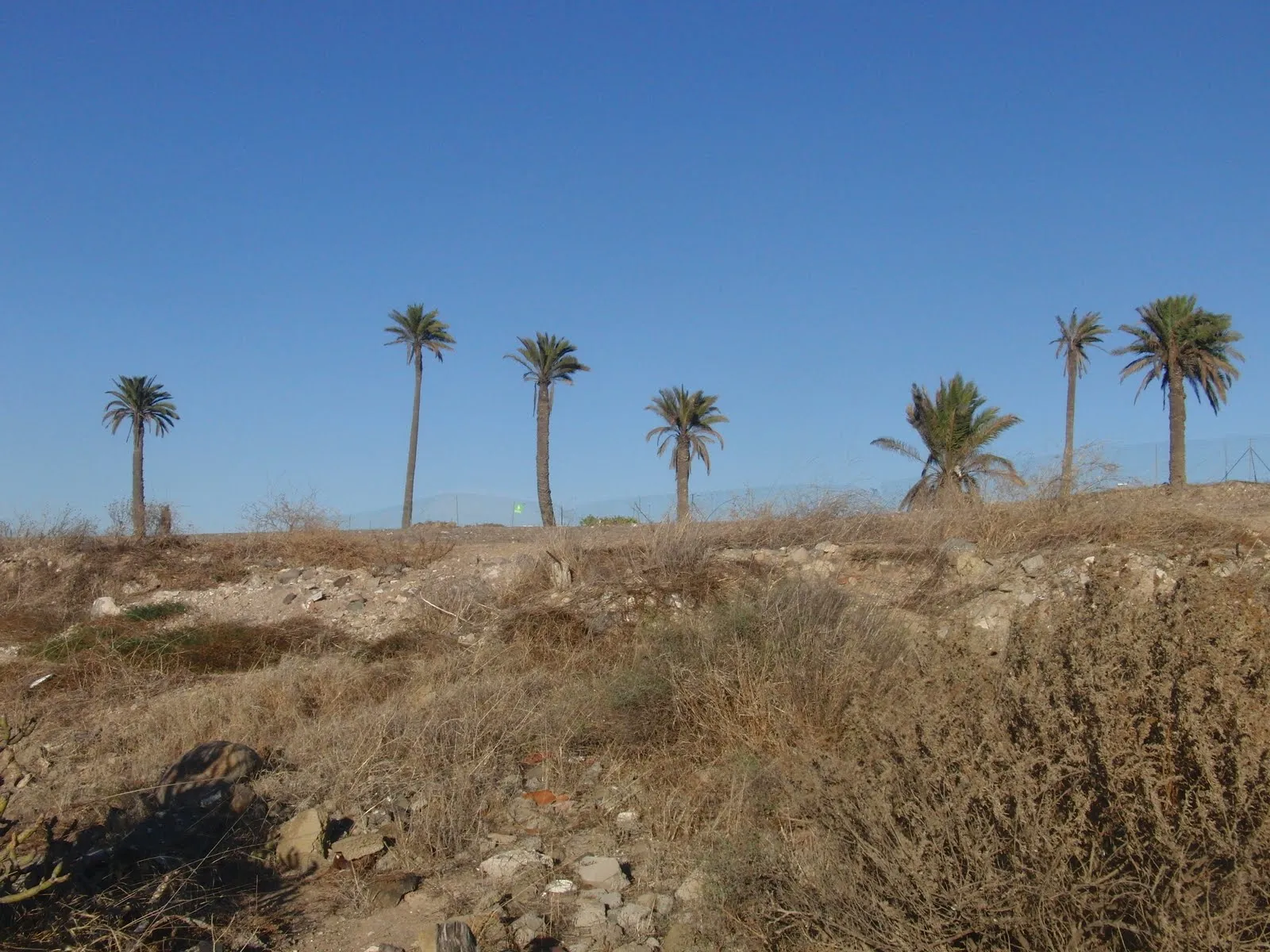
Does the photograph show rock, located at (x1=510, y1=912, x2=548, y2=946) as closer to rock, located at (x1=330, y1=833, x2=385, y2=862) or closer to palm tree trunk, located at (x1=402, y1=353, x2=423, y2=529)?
rock, located at (x1=330, y1=833, x2=385, y2=862)

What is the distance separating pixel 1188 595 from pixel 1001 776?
2.89ft

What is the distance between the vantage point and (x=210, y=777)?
18.0 feet

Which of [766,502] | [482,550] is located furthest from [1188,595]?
[482,550]

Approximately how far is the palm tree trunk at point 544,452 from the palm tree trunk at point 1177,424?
18.6m

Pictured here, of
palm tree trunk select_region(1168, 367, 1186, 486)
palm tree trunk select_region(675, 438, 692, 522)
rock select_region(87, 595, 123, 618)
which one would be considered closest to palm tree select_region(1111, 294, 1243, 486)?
palm tree trunk select_region(1168, 367, 1186, 486)

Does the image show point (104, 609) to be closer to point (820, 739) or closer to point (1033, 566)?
point (820, 739)

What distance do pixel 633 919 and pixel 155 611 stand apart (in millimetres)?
10636

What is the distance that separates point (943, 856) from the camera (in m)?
2.80

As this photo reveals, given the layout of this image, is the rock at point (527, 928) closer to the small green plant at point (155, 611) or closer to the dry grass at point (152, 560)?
the dry grass at point (152, 560)

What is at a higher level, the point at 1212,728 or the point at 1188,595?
the point at 1188,595

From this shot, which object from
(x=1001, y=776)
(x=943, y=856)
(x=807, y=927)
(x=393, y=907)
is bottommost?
(x=393, y=907)

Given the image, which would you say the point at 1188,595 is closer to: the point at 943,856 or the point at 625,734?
the point at 943,856

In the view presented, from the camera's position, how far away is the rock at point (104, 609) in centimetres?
1277

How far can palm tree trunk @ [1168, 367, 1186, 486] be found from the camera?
89.1ft
